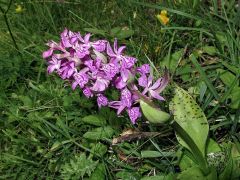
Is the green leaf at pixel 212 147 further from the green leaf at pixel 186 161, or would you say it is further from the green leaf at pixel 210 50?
the green leaf at pixel 210 50

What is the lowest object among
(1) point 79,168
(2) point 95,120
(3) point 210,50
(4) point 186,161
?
(1) point 79,168

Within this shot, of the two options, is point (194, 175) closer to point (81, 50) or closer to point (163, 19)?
point (81, 50)

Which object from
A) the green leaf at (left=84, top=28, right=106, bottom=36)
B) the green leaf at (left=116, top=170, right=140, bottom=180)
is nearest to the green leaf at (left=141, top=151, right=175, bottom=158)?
the green leaf at (left=116, top=170, right=140, bottom=180)

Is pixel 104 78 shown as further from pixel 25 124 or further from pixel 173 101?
pixel 25 124

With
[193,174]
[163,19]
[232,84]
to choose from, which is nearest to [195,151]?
[193,174]

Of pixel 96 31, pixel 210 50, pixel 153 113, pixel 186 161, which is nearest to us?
pixel 153 113

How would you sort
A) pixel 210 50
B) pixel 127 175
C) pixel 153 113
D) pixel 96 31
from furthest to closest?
pixel 96 31
pixel 210 50
pixel 127 175
pixel 153 113
